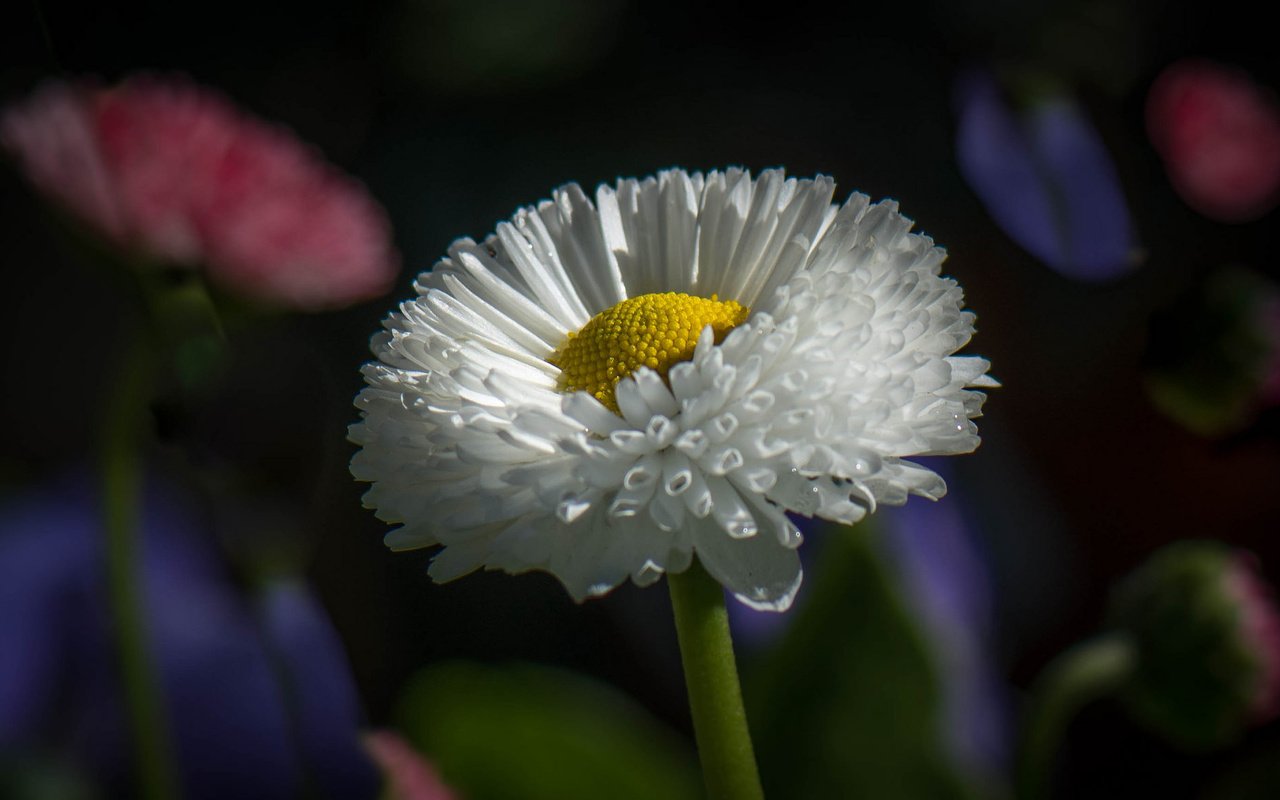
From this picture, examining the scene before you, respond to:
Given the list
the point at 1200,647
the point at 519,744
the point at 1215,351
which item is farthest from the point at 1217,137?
the point at 519,744

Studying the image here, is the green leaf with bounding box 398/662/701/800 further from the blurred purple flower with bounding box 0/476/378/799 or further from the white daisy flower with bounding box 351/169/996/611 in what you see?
the white daisy flower with bounding box 351/169/996/611

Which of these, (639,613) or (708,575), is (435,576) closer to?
(708,575)

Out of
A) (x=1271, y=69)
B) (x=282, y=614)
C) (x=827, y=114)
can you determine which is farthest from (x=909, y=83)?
A: (x=282, y=614)

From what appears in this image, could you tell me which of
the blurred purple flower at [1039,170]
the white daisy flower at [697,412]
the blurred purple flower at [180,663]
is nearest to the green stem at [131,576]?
the blurred purple flower at [180,663]

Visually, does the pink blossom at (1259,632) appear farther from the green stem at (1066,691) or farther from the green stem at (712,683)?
the green stem at (712,683)

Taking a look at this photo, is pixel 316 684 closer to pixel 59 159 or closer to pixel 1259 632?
pixel 59 159

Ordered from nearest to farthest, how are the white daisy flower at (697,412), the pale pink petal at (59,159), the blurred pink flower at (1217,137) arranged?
the white daisy flower at (697,412), the pale pink petal at (59,159), the blurred pink flower at (1217,137)
